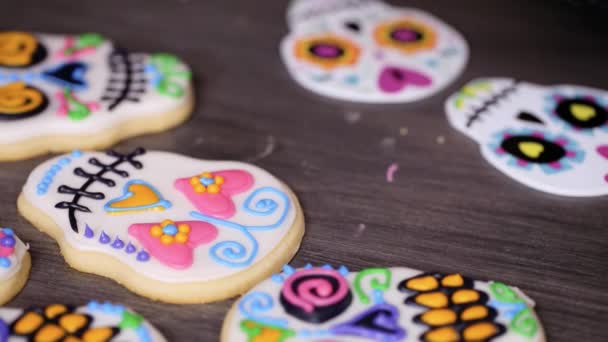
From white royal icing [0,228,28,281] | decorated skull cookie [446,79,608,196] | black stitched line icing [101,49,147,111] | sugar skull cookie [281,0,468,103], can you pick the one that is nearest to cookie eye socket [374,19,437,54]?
sugar skull cookie [281,0,468,103]

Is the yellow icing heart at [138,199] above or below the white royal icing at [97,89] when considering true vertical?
below

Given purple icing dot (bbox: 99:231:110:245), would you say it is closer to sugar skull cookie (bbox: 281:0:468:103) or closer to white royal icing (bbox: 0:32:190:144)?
white royal icing (bbox: 0:32:190:144)

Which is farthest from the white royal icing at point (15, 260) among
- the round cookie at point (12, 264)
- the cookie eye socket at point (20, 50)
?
the cookie eye socket at point (20, 50)

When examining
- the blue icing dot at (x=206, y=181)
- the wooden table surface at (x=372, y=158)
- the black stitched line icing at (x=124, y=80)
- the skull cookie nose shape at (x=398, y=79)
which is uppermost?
the black stitched line icing at (x=124, y=80)

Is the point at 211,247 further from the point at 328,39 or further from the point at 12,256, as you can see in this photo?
the point at 328,39

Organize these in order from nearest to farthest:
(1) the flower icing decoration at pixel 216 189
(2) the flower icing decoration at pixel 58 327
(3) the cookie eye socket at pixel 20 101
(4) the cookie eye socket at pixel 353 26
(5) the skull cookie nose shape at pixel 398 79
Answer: (2) the flower icing decoration at pixel 58 327 → (1) the flower icing decoration at pixel 216 189 → (3) the cookie eye socket at pixel 20 101 → (5) the skull cookie nose shape at pixel 398 79 → (4) the cookie eye socket at pixel 353 26

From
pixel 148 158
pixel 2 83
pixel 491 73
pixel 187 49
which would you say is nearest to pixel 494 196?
pixel 491 73

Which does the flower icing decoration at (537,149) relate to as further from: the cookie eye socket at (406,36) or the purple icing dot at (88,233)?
the purple icing dot at (88,233)
